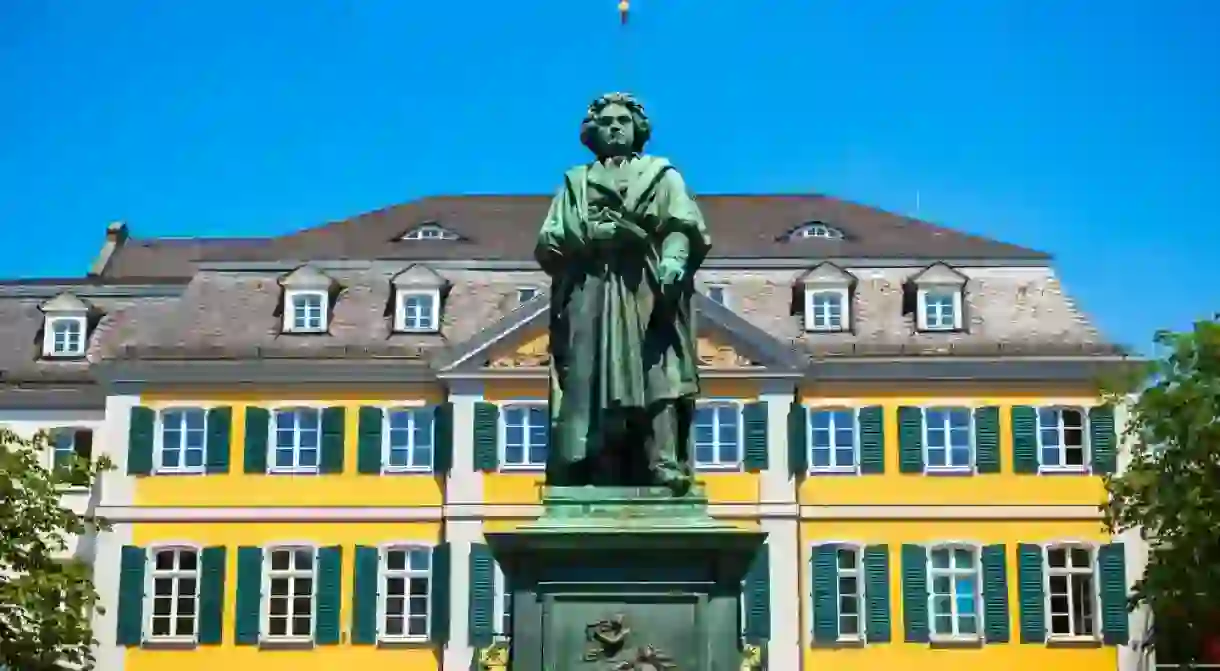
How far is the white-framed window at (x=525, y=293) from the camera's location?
37.5 metres

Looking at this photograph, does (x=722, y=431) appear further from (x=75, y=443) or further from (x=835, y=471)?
(x=75, y=443)

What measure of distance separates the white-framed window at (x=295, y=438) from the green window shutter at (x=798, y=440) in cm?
962

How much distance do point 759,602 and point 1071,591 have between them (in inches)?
247

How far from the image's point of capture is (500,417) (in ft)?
116

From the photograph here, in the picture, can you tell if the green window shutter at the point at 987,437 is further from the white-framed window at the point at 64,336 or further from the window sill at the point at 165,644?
the white-framed window at the point at 64,336

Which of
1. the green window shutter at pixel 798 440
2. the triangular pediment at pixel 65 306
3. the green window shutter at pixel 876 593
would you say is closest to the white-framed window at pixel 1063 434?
the green window shutter at pixel 876 593

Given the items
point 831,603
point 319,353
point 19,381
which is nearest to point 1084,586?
point 831,603

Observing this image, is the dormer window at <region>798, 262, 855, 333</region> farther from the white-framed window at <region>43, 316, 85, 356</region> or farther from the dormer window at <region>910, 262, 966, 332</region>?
the white-framed window at <region>43, 316, 85, 356</region>

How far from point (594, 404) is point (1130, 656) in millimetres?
28548

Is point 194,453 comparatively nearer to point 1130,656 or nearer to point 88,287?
point 88,287

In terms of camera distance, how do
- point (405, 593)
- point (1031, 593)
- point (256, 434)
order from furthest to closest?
point (256, 434)
point (405, 593)
point (1031, 593)

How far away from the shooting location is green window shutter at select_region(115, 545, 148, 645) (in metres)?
35.0

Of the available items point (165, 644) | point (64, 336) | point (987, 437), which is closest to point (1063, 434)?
point (987, 437)

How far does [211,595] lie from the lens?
35125 mm
